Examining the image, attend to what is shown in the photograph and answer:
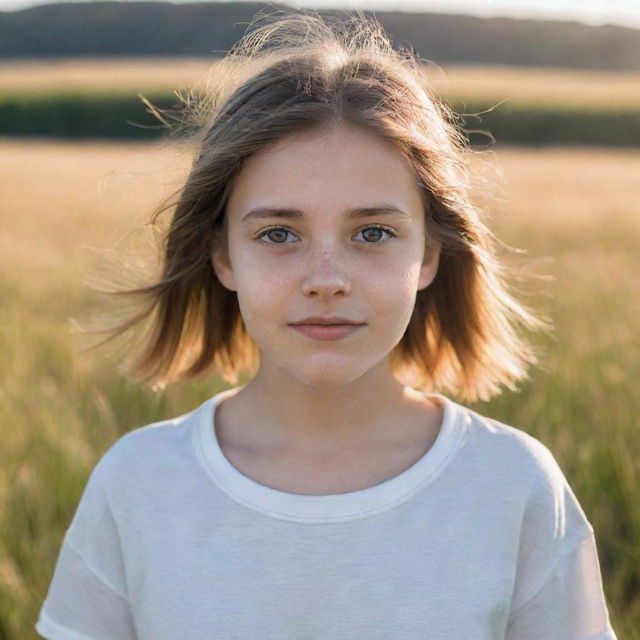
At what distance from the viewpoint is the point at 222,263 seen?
159 centimetres

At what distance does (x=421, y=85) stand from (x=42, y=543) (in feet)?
3.77

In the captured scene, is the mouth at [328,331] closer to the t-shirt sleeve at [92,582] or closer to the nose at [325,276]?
the nose at [325,276]

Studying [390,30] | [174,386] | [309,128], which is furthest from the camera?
[390,30]

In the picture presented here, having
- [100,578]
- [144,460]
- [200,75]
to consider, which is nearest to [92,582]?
[100,578]

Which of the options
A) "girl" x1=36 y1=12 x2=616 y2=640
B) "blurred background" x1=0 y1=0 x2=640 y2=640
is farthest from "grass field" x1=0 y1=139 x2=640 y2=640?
"girl" x1=36 y1=12 x2=616 y2=640

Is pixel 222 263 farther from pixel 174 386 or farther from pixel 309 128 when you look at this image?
pixel 174 386

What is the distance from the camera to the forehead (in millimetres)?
1354

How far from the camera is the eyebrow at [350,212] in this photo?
4.44 feet

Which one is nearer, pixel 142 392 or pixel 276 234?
pixel 276 234

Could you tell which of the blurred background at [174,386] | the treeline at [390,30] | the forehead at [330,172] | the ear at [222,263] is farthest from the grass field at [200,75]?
the forehead at [330,172]

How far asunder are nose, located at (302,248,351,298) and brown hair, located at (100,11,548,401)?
195 millimetres

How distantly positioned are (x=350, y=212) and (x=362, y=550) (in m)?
0.43

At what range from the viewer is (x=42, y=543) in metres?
2.08

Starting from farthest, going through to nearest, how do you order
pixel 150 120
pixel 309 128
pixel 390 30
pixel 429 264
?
pixel 390 30 → pixel 150 120 → pixel 429 264 → pixel 309 128
